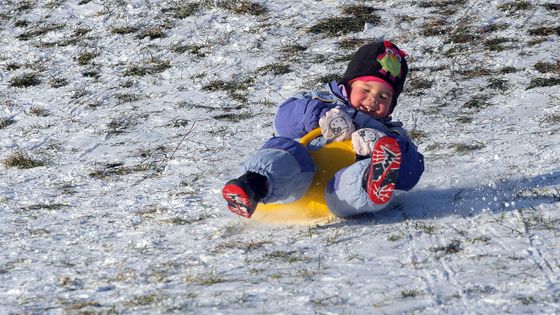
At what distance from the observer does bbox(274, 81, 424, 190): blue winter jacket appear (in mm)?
4469

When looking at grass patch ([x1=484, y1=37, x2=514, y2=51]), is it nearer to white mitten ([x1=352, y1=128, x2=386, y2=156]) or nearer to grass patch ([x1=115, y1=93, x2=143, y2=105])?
grass patch ([x1=115, y1=93, x2=143, y2=105])

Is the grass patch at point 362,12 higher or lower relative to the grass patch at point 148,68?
lower

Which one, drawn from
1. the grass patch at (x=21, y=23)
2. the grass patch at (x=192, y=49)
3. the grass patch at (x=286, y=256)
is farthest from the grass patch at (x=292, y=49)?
the grass patch at (x=286, y=256)

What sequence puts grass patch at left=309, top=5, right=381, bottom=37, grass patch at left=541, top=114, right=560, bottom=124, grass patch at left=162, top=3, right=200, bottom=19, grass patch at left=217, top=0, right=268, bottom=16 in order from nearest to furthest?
grass patch at left=541, top=114, right=560, bottom=124
grass patch at left=309, top=5, right=381, bottom=37
grass patch at left=217, top=0, right=268, bottom=16
grass patch at left=162, top=3, right=200, bottom=19

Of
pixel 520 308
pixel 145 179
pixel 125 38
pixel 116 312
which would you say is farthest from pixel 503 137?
pixel 125 38

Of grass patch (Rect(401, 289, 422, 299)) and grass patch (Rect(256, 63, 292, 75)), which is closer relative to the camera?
grass patch (Rect(401, 289, 422, 299))

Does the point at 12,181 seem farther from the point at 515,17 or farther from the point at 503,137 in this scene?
the point at 515,17

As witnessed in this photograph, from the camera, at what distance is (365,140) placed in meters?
4.36

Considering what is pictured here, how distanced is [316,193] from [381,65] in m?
0.74

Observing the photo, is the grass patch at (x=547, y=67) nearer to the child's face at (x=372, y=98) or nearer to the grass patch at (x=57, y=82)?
the child's face at (x=372, y=98)

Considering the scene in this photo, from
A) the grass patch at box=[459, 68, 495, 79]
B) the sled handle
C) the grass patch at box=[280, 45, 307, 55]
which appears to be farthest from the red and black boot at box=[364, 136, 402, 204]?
the grass patch at box=[280, 45, 307, 55]

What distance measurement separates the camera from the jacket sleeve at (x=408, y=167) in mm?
4406

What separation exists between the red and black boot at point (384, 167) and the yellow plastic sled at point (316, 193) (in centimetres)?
41

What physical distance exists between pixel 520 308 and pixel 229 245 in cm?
138
